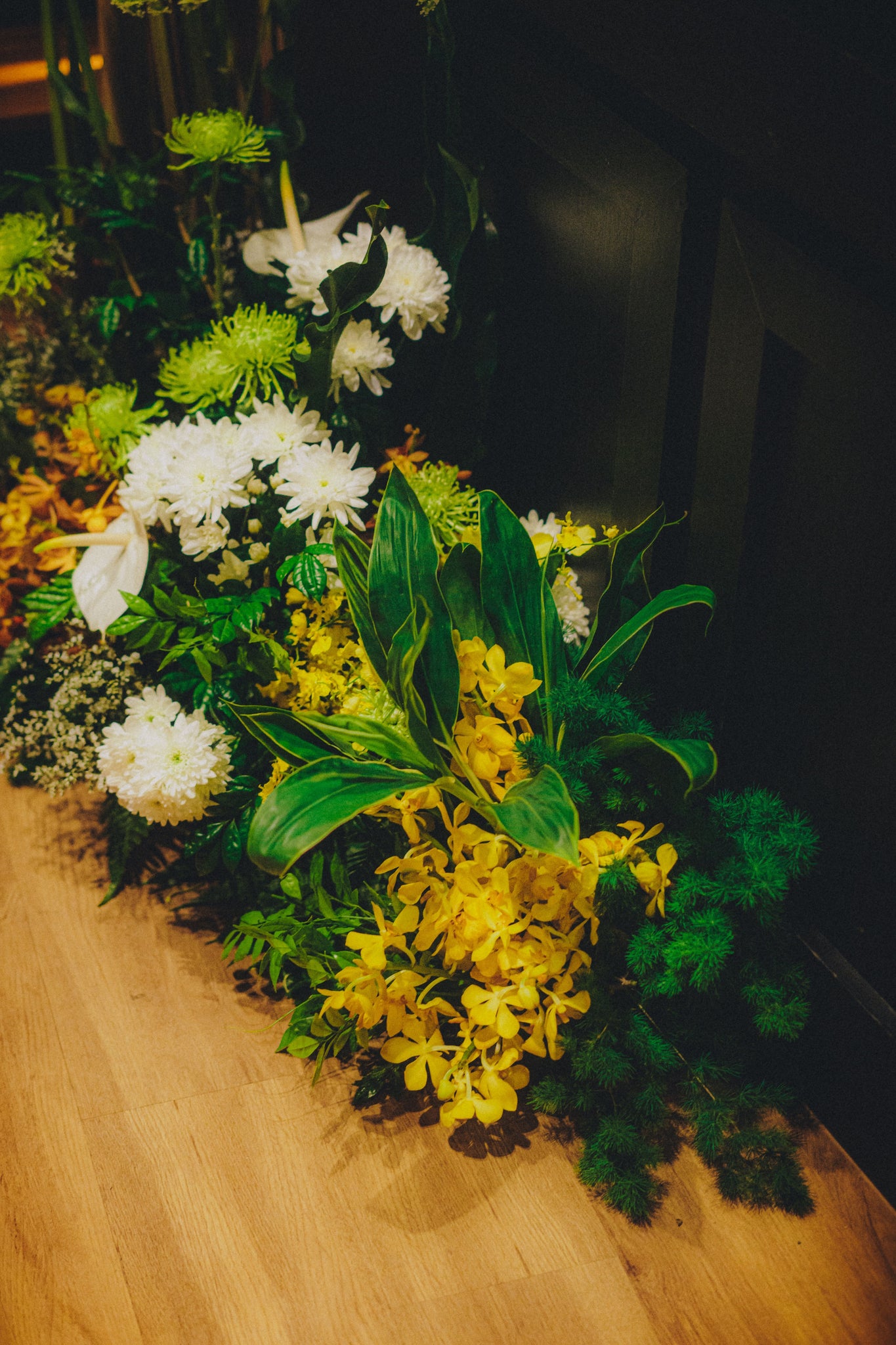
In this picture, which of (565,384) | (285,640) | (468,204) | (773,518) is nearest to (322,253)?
(468,204)

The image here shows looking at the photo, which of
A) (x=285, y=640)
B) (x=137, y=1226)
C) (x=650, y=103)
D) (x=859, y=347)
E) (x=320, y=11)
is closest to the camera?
(x=859, y=347)

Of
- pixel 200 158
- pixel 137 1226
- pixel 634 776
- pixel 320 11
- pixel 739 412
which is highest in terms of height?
pixel 320 11

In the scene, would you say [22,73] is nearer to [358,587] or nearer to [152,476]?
[152,476]

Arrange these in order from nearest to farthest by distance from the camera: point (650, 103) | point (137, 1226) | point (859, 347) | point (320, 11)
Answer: point (859, 347), point (137, 1226), point (650, 103), point (320, 11)

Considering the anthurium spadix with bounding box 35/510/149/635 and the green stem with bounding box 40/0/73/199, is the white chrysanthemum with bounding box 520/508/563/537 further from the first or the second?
the green stem with bounding box 40/0/73/199

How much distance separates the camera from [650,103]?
1.04 m

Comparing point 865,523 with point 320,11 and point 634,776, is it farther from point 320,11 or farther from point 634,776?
point 320,11

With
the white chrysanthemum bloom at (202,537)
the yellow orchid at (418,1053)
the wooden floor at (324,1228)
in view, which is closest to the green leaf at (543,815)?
the yellow orchid at (418,1053)

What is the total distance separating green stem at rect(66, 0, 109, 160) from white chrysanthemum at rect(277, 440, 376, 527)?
0.86 m

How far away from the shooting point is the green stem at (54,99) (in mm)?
1580

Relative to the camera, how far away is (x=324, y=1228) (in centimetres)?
92

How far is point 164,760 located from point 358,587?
12.1 inches

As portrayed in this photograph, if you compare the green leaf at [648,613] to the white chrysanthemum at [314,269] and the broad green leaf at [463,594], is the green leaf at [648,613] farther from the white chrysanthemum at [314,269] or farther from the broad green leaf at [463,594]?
the white chrysanthemum at [314,269]

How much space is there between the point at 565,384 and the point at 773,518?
437 mm
